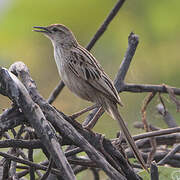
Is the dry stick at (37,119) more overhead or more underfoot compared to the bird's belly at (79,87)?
more overhead

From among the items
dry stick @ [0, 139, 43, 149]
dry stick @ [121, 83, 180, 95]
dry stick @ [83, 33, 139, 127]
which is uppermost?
dry stick @ [83, 33, 139, 127]

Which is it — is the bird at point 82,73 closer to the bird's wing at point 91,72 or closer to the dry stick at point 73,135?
the bird's wing at point 91,72

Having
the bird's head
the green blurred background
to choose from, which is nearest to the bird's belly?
the green blurred background

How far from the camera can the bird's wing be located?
3406mm

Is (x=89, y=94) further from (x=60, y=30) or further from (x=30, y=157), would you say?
(x=30, y=157)

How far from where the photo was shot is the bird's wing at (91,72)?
3406 mm

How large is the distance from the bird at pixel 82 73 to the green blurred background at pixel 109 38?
0.13 meters

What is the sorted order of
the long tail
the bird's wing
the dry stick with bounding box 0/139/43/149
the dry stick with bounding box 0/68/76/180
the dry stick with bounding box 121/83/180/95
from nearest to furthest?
1. the dry stick with bounding box 0/68/76/180
2. the dry stick with bounding box 0/139/43/149
3. the long tail
4. the dry stick with bounding box 121/83/180/95
5. the bird's wing

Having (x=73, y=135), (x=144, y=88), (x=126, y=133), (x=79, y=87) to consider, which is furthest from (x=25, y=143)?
(x=79, y=87)

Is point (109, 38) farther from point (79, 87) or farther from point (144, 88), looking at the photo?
point (144, 88)

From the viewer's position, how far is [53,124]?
1982 mm

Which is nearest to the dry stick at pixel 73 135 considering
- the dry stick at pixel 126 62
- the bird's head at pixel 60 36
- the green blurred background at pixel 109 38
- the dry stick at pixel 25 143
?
the dry stick at pixel 25 143

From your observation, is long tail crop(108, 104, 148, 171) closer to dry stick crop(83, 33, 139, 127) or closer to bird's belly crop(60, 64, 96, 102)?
dry stick crop(83, 33, 139, 127)

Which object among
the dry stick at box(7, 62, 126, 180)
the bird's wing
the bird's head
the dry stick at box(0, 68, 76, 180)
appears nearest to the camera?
the dry stick at box(0, 68, 76, 180)
